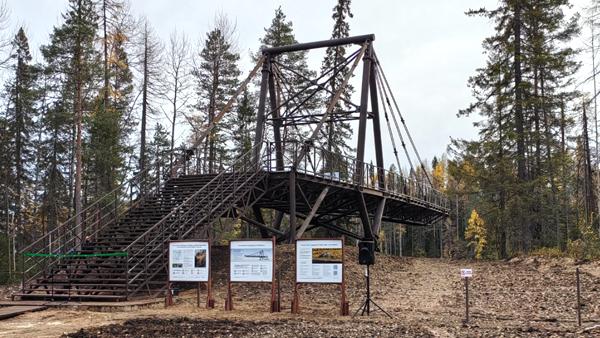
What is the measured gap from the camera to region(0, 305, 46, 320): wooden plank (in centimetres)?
1142

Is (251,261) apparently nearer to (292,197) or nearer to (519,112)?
(292,197)

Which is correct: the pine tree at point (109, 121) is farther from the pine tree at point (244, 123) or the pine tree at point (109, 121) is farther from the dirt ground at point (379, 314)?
the dirt ground at point (379, 314)

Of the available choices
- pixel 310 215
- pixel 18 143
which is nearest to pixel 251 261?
pixel 310 215

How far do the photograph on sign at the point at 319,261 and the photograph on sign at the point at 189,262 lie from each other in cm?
249

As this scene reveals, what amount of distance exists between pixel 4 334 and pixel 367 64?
1833cm

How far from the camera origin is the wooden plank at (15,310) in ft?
37.5

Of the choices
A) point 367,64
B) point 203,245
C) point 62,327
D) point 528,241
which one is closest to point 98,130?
point 367,64

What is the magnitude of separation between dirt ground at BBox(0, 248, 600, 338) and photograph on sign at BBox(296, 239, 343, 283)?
811 millimetres

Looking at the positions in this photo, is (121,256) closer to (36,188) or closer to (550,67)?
(550,67)

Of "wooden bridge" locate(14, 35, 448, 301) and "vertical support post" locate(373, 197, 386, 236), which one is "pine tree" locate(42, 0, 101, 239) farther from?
"vertical support post" locate(373, 197, 386, 236)

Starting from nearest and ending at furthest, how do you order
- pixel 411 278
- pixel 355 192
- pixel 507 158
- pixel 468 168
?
pixel 411 278 < pixel 355 192 < pixel 507 158 < pixel 468 168

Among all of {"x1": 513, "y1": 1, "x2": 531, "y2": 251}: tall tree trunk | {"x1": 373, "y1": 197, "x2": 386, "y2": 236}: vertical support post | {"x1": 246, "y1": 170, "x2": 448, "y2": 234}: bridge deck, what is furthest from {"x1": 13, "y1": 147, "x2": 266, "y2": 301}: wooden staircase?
{"x1": 513, "y1": 1, "x2": 531, "y2": 251}: tall tree trunk

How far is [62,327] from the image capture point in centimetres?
1013

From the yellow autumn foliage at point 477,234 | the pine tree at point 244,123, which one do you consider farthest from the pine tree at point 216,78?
the yellow autumn foliage at point 477,234
